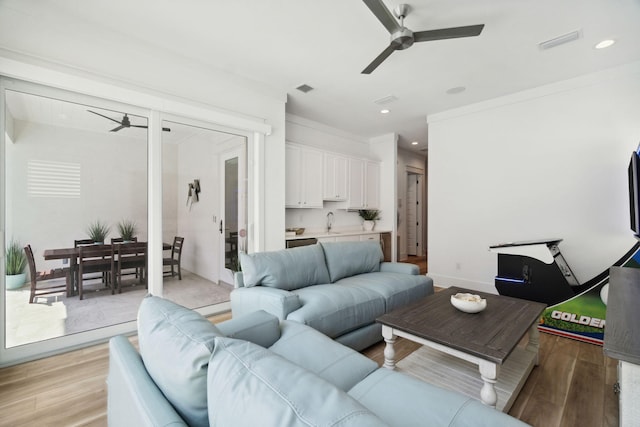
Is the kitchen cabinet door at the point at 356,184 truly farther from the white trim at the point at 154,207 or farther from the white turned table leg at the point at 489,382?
the white turned table leg at the point at 489,382

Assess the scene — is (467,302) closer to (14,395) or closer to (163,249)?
(163,249)

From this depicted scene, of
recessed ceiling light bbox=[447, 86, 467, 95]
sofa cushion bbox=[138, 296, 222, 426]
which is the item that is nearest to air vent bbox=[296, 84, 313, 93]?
recessed ceiling light bbox=[447, 86, 467, 95]

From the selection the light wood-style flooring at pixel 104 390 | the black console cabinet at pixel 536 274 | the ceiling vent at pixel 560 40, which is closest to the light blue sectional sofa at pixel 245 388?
the light wood-style flooring at pixel 104 390

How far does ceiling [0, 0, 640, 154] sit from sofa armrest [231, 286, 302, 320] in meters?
2.41

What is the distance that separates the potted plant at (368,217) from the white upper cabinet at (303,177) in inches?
55.7

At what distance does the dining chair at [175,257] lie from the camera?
3174 mm

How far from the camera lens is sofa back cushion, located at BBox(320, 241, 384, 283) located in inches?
122

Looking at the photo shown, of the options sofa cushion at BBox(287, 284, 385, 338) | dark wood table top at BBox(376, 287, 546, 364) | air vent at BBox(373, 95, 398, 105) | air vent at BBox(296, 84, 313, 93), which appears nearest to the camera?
dark wood table top at BBox(376, 287, 546, 364)

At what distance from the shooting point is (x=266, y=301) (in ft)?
7.43

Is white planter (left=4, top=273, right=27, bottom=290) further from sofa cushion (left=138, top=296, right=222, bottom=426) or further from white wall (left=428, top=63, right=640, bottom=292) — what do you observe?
white wall (left=428, top=63, right=640, bottom=292)

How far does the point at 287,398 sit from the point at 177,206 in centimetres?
315

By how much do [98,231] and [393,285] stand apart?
3009 millimetres

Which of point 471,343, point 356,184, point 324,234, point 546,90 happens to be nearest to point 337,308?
point 471,343

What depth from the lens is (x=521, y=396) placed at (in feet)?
6.20
